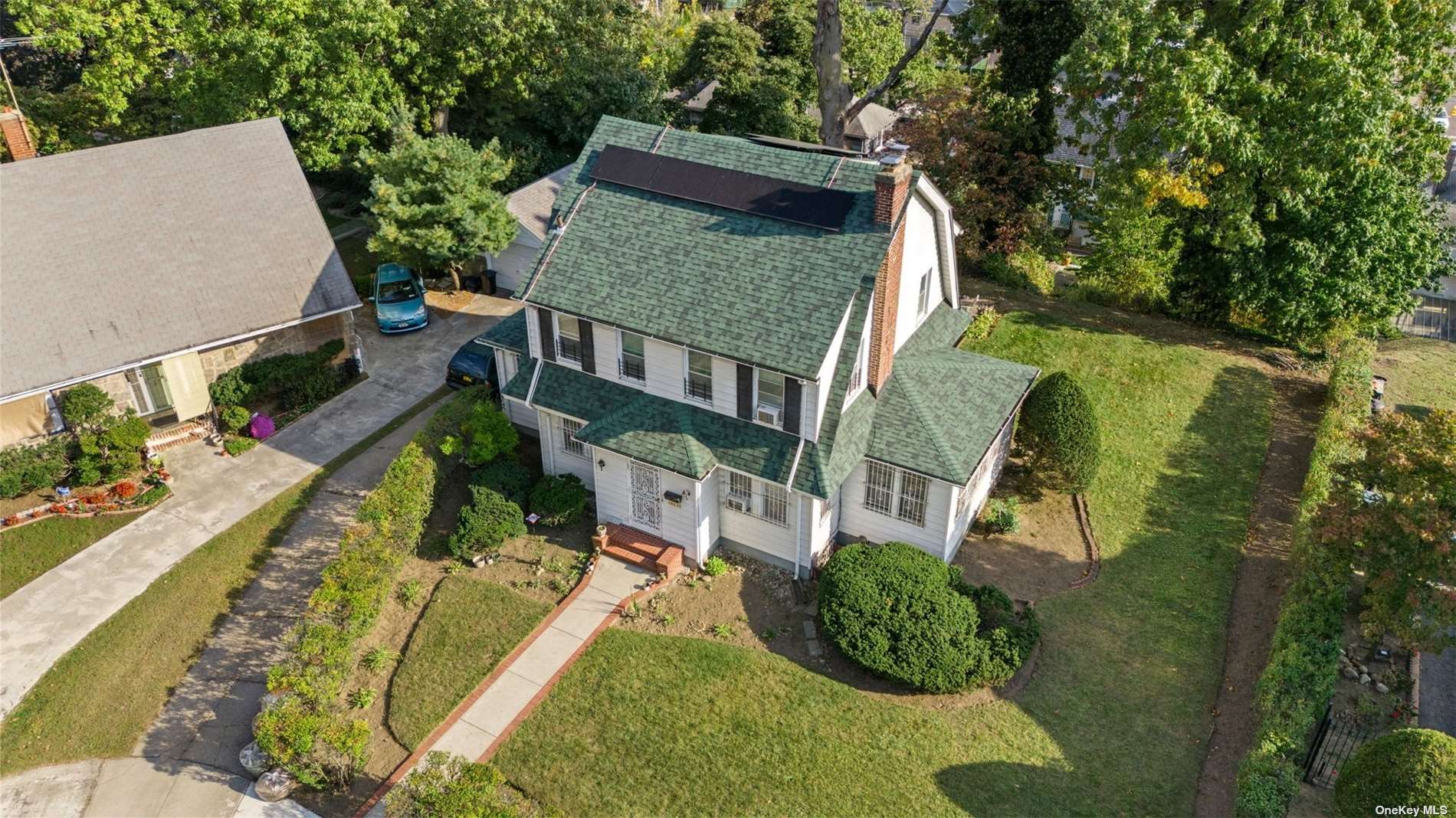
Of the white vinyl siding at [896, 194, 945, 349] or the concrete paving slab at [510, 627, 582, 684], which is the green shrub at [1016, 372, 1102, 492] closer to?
the white vinyl siding at [896, 194, 945, 349]

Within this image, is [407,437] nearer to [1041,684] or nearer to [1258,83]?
[1041,684]

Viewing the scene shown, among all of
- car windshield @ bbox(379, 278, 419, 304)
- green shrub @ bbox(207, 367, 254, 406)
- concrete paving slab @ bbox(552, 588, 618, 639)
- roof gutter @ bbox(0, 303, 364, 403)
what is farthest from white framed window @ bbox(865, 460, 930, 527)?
car windshield @ bbox(379, 278, 419, 304)

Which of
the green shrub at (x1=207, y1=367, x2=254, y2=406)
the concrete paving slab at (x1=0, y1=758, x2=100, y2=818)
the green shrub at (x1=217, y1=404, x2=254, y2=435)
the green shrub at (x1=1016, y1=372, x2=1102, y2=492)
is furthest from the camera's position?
the green shrub at (x1=207, y1=367, x2=254, y2=406)

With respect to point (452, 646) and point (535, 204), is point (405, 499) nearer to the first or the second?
point (452, 646)

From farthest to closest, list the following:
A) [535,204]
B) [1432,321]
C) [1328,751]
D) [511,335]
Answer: [1432,321] → [535,204] → [511,335] → [1328,751]

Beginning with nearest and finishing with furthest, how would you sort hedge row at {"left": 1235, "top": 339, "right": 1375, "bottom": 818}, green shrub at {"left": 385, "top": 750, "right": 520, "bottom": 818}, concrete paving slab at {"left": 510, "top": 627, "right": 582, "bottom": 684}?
green shrub at {"left": 385, "top": 750, "right": 520, "bottom": 818}
hedge row at {"left": 1235, "top": 339, "right": 1375, "bottom": 818}
concrete paving slab at {"left": 510, "top": 627, "right": 582, "bottom": 684}

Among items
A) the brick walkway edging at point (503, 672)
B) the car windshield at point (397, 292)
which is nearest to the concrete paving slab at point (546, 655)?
the brick walkway edging at point (503, 672)

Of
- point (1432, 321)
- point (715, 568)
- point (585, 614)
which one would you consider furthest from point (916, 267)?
point (1432, 321)
